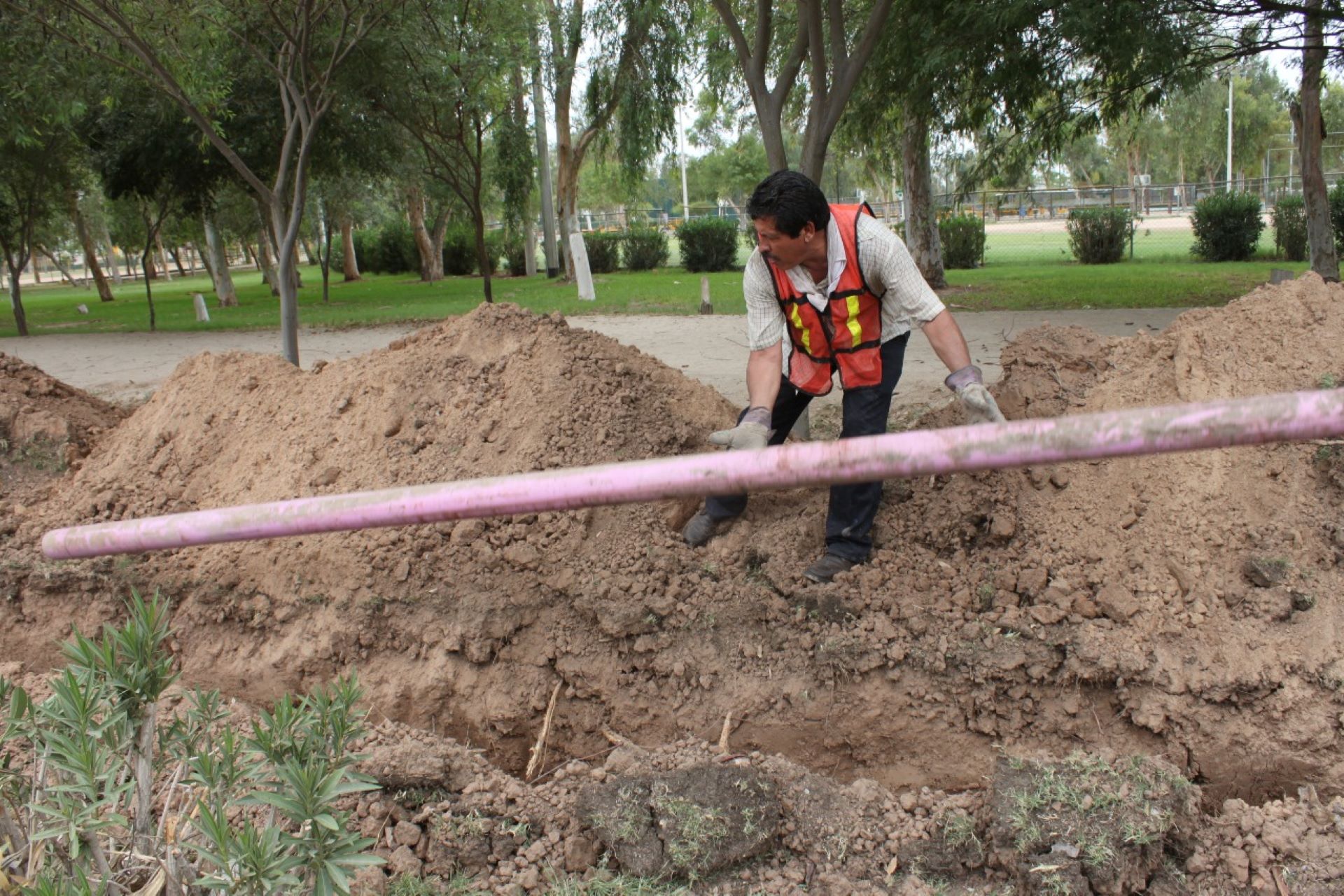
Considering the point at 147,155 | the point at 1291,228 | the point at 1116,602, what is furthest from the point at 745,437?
the point at 1291,228

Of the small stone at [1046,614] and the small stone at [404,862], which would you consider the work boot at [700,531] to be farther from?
the small stone at [404,862]

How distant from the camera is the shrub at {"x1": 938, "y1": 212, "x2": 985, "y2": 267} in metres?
20.0

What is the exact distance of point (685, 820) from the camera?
2342 millimetres

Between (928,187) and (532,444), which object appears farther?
(928,187)

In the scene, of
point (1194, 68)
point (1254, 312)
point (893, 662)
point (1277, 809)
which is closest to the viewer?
point (1277, 809)

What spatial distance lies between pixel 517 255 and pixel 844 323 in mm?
26511

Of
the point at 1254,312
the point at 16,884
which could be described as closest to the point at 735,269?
the point at 1254,312

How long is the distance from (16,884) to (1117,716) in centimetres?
270

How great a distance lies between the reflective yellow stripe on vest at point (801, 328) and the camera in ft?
10.2

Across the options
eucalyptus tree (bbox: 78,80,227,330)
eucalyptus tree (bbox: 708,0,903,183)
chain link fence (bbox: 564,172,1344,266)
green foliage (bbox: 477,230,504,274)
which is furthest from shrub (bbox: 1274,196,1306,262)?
green foliage (bbox: 477,230,504,274)

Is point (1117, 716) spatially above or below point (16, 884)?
below

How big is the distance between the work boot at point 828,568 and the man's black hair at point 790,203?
1.09 metres

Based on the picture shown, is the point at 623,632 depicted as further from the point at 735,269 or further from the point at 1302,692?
the point at 735,269

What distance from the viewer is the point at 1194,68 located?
26.2 feet
